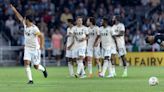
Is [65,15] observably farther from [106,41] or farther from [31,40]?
[31,40]

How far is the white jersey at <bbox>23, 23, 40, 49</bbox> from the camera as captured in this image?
26703 mm

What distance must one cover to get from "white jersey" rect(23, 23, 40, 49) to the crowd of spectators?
18416 millimetres

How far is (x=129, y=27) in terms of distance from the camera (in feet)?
159

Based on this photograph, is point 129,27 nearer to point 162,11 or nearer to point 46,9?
point 162,11

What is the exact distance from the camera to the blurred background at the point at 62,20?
45969 millimetres

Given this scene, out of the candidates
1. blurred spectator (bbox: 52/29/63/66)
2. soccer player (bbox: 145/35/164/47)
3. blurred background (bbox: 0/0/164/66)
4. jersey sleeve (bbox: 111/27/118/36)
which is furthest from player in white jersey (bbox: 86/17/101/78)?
blurred spectator (bbox: 52/29/63/66)

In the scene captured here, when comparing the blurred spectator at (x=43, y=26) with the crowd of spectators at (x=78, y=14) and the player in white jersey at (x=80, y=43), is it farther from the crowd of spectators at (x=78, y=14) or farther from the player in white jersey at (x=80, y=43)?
the player in white jersey at (x=80, y=43)

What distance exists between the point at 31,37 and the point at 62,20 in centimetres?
2063

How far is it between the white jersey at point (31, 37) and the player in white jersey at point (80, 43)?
13.6 ft

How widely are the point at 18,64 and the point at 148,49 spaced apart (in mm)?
8373

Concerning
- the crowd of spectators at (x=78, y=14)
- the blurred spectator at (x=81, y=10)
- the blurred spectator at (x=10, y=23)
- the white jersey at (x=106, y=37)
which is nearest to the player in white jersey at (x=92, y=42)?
the white jersey at (x=106, y=37)

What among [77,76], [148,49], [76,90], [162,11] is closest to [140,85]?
[76,90]

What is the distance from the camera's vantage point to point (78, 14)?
4738 cm

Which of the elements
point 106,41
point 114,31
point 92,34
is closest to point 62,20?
point 92,34
